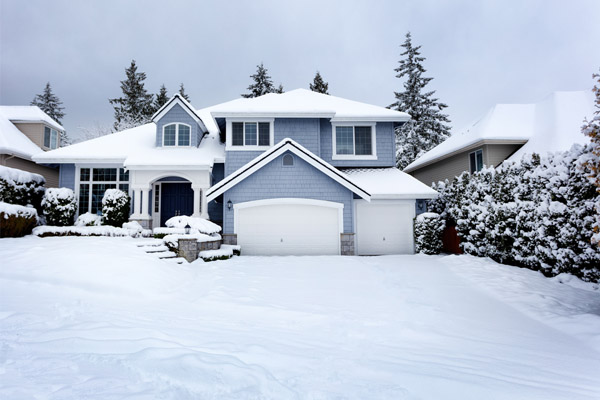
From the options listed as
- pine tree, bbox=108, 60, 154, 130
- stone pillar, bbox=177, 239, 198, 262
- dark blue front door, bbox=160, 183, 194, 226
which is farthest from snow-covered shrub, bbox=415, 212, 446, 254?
pine tree, bbox=108, 60, 154, 130

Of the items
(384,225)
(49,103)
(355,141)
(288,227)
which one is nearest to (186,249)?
(288,227)

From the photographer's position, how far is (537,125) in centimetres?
1612

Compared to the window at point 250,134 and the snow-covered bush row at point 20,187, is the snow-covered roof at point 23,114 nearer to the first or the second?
the snow-covered bush row at point 20,187

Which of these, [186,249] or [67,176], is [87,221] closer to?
[67,176]

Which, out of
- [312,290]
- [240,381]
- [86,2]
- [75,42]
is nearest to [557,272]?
[312,290]

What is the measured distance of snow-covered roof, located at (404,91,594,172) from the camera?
1452cm

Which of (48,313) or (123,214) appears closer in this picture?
(48,313)

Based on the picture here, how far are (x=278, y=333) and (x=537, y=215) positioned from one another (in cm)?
788

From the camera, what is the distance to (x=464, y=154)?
17859 millimetres

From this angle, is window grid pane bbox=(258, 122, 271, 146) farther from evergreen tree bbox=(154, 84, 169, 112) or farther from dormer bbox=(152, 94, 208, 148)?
evergreen tree bbox=(154, 84, 169, 112)

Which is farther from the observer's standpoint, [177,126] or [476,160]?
[476,160]

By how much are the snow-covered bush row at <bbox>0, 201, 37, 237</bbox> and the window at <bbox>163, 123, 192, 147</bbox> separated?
6192 mm

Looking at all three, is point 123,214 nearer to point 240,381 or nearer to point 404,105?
point 240,381

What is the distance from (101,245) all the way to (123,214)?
5.21 metres
